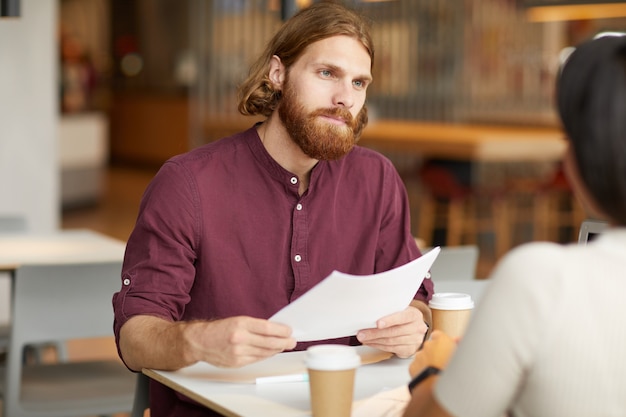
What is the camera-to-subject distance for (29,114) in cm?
541

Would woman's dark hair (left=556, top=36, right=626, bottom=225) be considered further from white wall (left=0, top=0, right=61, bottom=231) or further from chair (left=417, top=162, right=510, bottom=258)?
chair (left=417, top=162, right=510, bottom=258)

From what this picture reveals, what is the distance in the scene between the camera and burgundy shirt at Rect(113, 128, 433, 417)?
1960 mm

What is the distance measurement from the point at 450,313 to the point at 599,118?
30.7 inches

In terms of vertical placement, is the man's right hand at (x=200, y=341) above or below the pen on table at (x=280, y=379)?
above

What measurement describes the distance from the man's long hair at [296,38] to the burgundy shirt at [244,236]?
10cm

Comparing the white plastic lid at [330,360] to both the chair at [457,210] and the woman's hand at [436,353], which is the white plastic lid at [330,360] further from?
the chair at [457,210]

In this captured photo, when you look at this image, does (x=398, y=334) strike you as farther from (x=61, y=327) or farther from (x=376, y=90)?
(x=376, y=90)

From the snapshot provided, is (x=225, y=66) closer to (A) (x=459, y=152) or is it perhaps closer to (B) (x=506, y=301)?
(A) (x=459, y=152)

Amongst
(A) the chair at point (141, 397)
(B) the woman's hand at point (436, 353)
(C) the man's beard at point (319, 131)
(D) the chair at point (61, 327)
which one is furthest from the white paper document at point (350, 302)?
(D) the chair at point (61, 327)

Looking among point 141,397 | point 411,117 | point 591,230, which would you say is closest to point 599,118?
point 591,230

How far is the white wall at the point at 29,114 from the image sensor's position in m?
5.31

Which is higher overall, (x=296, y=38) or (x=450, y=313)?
(x=296, y=38)

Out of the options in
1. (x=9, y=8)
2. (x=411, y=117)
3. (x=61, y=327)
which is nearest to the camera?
(x=61, y=327)

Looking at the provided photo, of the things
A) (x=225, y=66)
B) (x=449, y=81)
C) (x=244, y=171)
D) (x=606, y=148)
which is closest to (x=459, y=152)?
(x=449, y=81)
